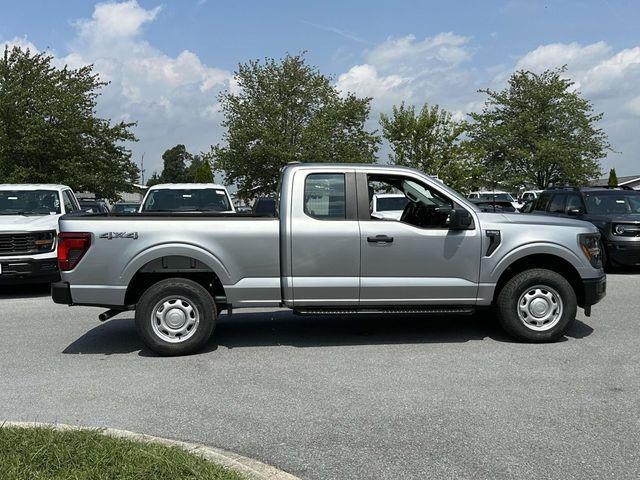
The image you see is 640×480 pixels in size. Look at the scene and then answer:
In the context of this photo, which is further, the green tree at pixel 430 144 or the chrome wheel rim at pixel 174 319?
the green tree at pixel 430 144

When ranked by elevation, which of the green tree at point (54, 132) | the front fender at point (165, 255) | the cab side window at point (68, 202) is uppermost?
the green tree at point (54, 132)

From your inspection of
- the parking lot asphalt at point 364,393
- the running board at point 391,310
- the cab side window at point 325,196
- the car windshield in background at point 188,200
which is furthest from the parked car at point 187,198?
the running board at point 391,310

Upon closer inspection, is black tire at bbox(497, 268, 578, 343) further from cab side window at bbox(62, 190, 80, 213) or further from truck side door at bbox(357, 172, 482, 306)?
cab side window at bbox(62, 190, 80, 213)

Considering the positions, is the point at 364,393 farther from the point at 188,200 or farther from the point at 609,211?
the point at 609,211

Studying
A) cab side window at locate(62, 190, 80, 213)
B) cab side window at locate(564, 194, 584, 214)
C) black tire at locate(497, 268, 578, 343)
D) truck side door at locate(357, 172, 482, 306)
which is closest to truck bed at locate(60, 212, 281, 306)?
truck side door at locate(357, 172, 482, 306)

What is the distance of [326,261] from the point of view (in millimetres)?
6445

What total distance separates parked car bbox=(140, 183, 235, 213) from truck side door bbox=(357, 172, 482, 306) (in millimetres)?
5947

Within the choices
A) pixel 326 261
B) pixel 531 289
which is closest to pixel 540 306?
pixel 531 289

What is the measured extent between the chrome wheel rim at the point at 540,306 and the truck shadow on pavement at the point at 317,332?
1.32 feet

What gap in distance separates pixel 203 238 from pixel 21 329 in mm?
3151

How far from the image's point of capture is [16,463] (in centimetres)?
358

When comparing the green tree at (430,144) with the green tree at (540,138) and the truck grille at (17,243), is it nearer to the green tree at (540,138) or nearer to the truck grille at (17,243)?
the green tree at (540,138)

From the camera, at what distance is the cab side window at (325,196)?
6.54m

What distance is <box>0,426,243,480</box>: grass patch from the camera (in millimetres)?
3455
